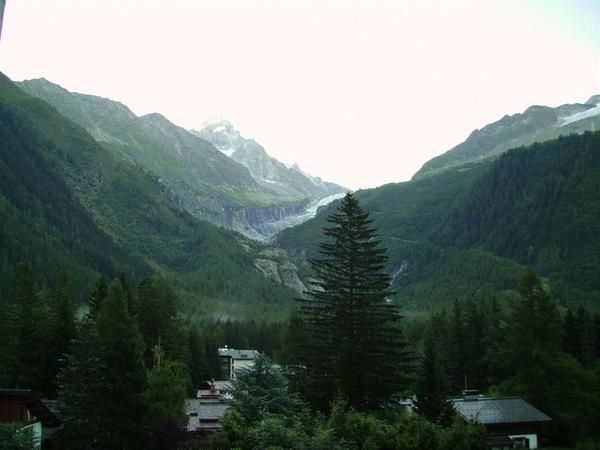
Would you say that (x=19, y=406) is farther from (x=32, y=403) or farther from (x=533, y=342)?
(x=533, y=342)

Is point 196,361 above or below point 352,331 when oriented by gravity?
below

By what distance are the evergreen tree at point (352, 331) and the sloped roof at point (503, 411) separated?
1423 cm

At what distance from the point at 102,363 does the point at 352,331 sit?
17.9 meters


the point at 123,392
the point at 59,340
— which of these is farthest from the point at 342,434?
the point at 59,340

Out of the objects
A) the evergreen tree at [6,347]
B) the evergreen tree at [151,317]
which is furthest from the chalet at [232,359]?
the evergreen tree at [6,347]

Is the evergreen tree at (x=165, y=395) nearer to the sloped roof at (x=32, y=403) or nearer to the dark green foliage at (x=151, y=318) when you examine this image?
the sloped roof at (x=32, y=403)

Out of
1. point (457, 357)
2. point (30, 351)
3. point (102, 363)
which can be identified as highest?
point (30, 351)

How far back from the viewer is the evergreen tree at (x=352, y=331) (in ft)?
148

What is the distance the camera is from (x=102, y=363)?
46969 mm

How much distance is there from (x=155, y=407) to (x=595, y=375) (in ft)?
145

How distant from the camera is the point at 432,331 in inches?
4683

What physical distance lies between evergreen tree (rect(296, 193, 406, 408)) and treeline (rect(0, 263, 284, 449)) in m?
10.9

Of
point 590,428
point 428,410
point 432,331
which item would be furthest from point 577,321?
point 428,410

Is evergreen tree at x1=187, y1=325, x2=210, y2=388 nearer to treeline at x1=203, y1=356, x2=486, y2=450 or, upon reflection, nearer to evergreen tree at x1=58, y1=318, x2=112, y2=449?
evergreen tree at x1=58, y1=318, x2=112, y2=449
